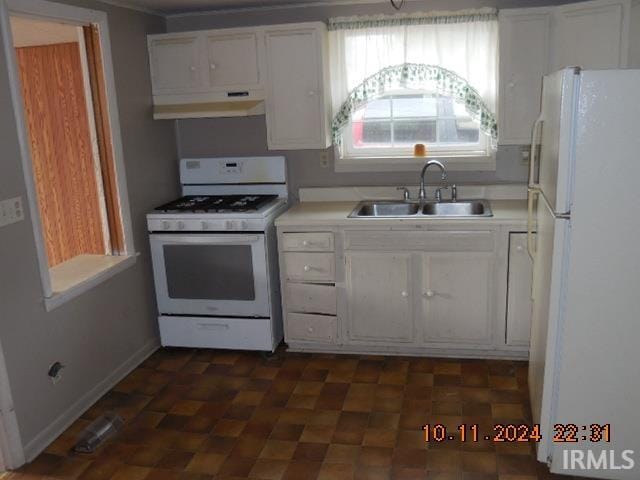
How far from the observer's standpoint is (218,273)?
12.0 feet

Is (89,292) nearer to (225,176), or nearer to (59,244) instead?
(59,244)

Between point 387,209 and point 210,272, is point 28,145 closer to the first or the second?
point 210,272

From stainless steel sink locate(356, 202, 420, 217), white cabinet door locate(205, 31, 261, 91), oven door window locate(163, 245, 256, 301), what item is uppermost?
white cabinet door locate(205, 31, 261, 91)

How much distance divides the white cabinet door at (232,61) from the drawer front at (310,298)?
1274mm

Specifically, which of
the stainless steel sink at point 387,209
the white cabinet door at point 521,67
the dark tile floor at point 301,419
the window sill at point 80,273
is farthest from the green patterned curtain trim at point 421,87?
the window sill at point 80,273

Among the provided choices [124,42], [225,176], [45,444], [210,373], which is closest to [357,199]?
[225,176]

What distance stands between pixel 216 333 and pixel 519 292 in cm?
182

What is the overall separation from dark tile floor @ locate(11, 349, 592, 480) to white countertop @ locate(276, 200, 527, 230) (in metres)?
0.83

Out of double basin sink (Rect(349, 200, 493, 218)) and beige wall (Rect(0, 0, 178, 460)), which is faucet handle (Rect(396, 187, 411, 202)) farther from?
beige wall (Rect(0, 0, 178, 460))

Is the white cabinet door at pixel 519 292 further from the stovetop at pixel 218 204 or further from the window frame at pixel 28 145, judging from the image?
the window frame at pixel 28 145

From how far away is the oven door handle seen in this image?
11.7 feet

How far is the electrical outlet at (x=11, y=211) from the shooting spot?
2.62 m

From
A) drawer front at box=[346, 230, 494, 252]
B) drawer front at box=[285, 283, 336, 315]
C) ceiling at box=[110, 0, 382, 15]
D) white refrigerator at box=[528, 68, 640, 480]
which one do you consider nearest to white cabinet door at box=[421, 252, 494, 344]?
drawer front at box=[346, 230, 494, 252]

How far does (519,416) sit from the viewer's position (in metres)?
2.96
